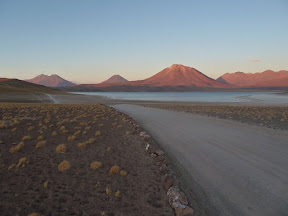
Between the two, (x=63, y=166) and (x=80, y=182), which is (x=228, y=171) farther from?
(x=63, y=166)

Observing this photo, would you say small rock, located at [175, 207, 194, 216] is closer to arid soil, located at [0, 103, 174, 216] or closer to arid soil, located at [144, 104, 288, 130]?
arid soil, located at [0, 103, 174, 216]

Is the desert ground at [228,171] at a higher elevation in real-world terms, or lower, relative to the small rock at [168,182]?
lower

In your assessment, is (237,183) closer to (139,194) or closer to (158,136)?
(139,194)

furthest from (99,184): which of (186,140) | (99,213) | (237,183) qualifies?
(186,140)

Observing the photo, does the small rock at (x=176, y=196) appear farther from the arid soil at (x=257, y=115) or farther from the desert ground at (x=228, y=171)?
the arid soil at (x=257, y=115)

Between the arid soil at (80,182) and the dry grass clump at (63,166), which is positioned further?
the dry grass clump at (63,166)

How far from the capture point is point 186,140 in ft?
39.9

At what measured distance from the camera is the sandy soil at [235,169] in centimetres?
530

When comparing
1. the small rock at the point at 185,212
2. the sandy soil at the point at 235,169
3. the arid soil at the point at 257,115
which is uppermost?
the small rock at the point at 185,212

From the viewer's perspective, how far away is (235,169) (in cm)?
751

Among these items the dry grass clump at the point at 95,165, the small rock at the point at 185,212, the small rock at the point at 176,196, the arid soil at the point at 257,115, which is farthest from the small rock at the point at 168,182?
the arid soil at the point at 257,115

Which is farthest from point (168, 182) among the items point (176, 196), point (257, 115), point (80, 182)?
point (257, 115)

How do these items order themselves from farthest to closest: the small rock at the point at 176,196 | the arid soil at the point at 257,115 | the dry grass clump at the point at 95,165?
the arid soil at the point at 257,115, the dry grass clump at the point at 95,165, the small rock at the point at 176,196

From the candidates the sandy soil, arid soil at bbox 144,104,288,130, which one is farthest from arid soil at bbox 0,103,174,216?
arid soil at bbox 144,104,288,130
